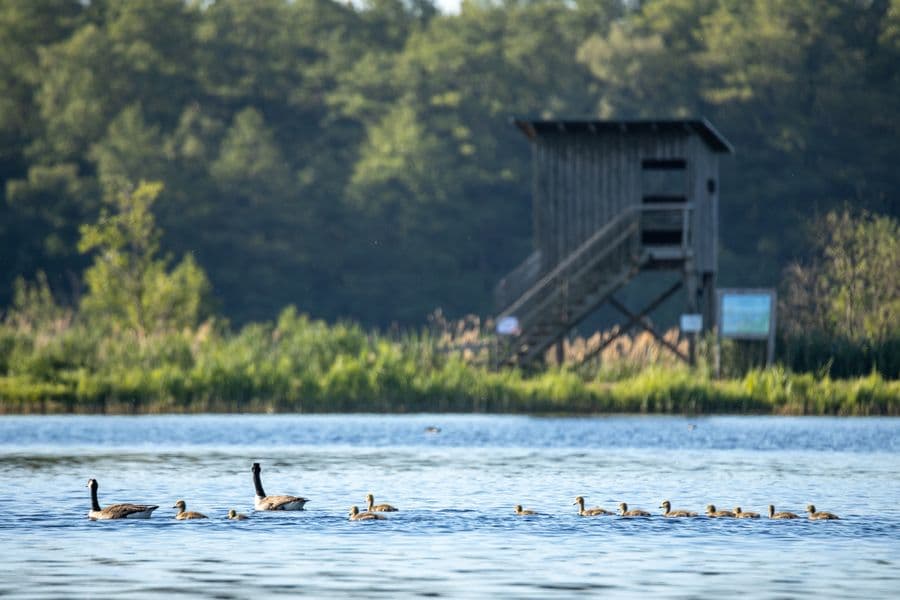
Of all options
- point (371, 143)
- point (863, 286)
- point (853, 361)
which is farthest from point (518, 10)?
point (853, 361)

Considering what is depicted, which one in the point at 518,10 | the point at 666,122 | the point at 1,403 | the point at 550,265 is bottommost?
the point at 1,403

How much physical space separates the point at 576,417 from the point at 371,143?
1952 inches

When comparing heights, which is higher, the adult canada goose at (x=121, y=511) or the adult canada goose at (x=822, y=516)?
the adult canada goose at (x=822, y=516)

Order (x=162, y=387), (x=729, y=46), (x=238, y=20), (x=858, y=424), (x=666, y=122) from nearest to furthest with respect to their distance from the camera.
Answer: (x=858, y=424) < (x=162, y=387) < (x=666, y=122) < (x=729, y=46) < (x=238, y=20)

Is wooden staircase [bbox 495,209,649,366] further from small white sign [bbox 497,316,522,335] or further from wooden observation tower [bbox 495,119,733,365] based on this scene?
small white sign [bbox 497,316,522,335]

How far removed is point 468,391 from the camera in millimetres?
47125

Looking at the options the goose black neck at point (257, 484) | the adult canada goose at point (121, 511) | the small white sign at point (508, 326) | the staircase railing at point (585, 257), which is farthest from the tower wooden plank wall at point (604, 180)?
the adult canada goose at point (121, 511)

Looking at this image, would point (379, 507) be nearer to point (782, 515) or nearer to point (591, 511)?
point (591, 511)

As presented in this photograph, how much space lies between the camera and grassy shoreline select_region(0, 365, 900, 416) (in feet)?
150

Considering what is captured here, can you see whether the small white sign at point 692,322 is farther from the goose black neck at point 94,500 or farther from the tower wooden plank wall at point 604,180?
the goose black neck at point 94,500

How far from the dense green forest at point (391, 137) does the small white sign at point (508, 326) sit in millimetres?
35277

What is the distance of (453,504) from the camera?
91.3ft

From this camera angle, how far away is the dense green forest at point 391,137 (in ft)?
285

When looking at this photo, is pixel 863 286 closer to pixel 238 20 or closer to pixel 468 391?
pixel 468 391
